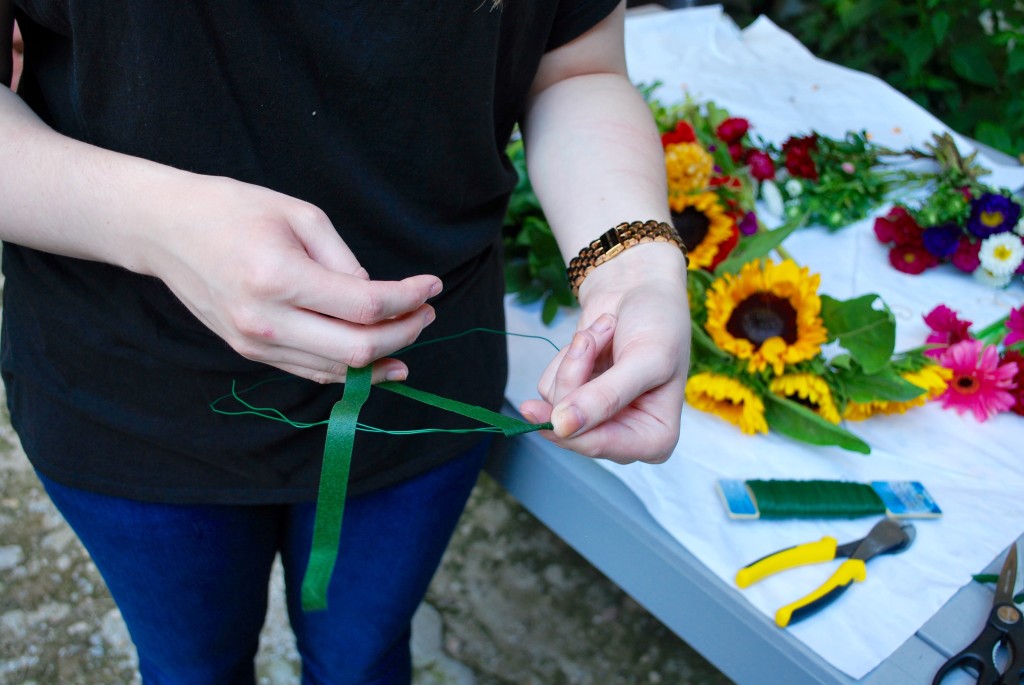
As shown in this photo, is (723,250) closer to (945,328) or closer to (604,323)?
(945,328)

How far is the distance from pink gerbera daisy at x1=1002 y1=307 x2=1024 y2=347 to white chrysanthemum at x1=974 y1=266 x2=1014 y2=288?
0.16 metres

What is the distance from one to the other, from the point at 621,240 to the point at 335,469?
318 millimetres

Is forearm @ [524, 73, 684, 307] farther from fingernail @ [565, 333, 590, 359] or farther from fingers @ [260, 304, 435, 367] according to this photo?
fingers @ [260, 304, 435, 367]

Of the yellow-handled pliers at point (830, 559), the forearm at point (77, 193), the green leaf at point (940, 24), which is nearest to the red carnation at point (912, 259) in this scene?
the yellow-handled pliers at point (830, 559)

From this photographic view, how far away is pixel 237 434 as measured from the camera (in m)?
0.75

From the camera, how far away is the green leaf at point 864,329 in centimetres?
114

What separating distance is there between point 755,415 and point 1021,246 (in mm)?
621

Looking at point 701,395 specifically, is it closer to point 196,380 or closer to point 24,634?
point 196,380

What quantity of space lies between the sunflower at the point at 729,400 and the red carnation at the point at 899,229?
514 millimetres

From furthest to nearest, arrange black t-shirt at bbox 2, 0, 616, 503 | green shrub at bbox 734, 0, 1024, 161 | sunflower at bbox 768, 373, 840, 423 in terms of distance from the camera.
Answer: green shrub at bbox 734, 0, 1024, 161, sunflower at bbox 768, 373, 840, 423, black t-shirt at bbox 2, 0, 616, 503

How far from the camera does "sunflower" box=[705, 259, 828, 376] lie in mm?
1166

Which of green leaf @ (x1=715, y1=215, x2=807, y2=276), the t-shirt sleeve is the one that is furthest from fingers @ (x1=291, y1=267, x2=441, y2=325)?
green leaf @ (x1=715, y1=215, x2=807, y2=276)

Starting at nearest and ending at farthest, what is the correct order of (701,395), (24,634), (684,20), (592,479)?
1. (592,479)
2. (701,395)
3. (24,634)
4. (684,20)

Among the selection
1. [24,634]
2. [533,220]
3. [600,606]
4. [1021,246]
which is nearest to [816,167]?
[1021,246]
